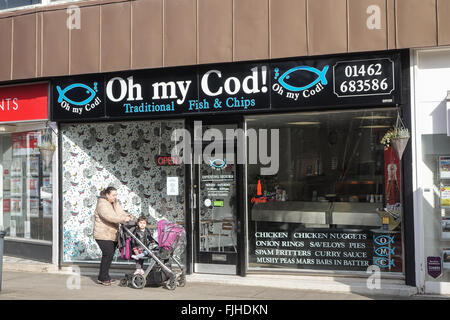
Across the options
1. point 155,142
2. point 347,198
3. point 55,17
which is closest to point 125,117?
point 155,142

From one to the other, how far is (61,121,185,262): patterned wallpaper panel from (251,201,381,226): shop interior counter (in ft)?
6.79

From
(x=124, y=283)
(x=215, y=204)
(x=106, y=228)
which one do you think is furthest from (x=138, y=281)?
(x=215, y=204)

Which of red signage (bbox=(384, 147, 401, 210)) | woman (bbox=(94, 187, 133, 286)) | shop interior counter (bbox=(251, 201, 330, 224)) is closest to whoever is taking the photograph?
red signage (bbox=(384, 147, 401, 210))

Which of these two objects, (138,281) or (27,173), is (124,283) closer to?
(138,281)

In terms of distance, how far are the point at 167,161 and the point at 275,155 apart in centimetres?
245

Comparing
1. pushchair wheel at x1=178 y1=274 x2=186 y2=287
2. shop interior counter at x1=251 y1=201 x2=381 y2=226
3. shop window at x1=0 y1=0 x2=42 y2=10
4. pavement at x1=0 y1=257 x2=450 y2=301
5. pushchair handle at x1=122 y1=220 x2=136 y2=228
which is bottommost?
pavement at x1=0 y1=257 x2=450 y2=301

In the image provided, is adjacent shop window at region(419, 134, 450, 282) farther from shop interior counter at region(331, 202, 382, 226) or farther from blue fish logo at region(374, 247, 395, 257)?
shop interior counter at region(331, 202, 382, 226)

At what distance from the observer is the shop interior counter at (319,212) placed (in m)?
9.54

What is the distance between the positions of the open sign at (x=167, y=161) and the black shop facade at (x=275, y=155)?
47 millimetres

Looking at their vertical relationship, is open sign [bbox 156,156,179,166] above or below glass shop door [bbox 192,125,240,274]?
above

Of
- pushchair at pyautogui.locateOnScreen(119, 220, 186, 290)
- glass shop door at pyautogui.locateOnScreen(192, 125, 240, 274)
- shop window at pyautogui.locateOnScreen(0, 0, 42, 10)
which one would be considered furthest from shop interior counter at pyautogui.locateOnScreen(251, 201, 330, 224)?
shop window at pyautogui.locateOnScreen(0, 0, 42, 10)

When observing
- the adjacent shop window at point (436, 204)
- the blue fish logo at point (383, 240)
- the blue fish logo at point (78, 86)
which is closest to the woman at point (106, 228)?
the blue fish logo at point (78, 86)

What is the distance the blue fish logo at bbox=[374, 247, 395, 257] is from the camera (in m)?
9.28

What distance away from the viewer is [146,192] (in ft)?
38.1
